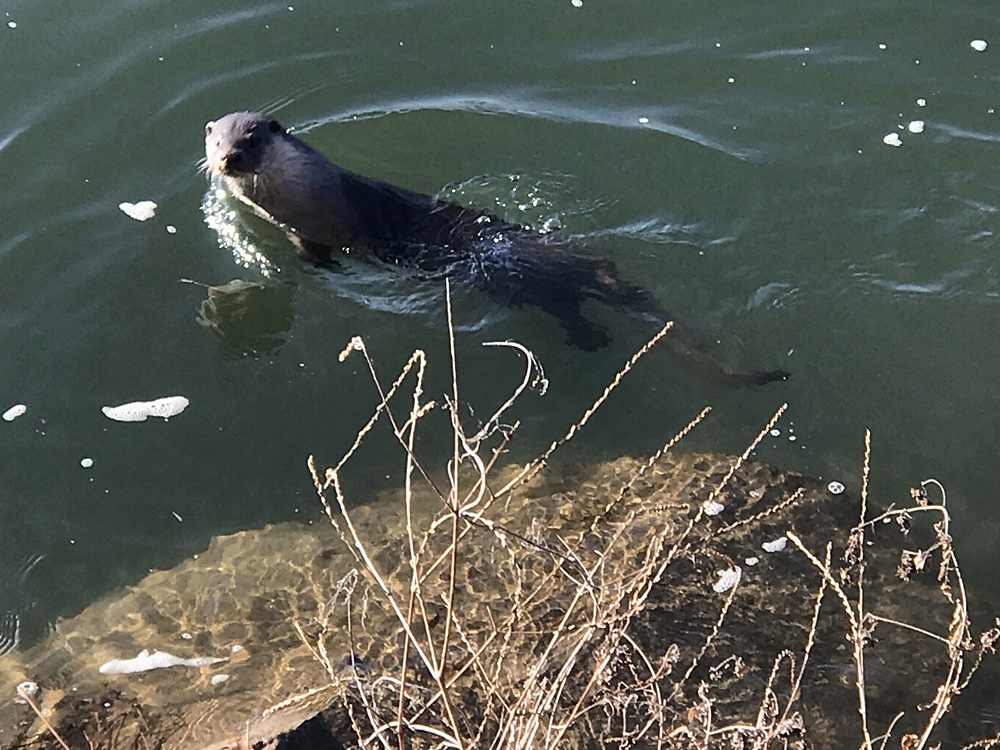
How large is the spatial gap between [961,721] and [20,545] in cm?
317

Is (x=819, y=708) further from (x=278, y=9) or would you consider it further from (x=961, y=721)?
(x=278, y=9)

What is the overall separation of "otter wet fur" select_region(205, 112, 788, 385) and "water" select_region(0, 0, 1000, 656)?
110 mm

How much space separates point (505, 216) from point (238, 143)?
1.22 metres

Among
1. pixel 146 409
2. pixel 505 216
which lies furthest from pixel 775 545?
pixel 146 409

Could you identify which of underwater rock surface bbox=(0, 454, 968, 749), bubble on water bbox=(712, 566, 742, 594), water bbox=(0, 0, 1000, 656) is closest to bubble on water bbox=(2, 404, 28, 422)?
water bbox=(0, 0, 1000, 656)

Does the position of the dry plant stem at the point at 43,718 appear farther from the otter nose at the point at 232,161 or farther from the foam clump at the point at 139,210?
the foam clump at the point at 139,210

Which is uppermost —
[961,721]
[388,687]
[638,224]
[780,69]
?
[780,69]

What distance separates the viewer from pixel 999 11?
576 cm

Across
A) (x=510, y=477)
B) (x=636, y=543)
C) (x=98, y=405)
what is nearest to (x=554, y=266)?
(x=510, y=477)

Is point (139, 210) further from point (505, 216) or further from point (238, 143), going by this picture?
point (505, 216)

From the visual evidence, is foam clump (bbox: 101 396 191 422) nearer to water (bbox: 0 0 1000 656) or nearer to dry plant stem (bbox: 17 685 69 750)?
water (bbox: 0 0 1000 656)

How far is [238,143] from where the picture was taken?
4.45 metres

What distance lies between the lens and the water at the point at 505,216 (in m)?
4.14

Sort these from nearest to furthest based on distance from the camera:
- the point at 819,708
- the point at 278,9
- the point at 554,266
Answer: the point at 819,708, the point at 554,266, the point at 278,9
